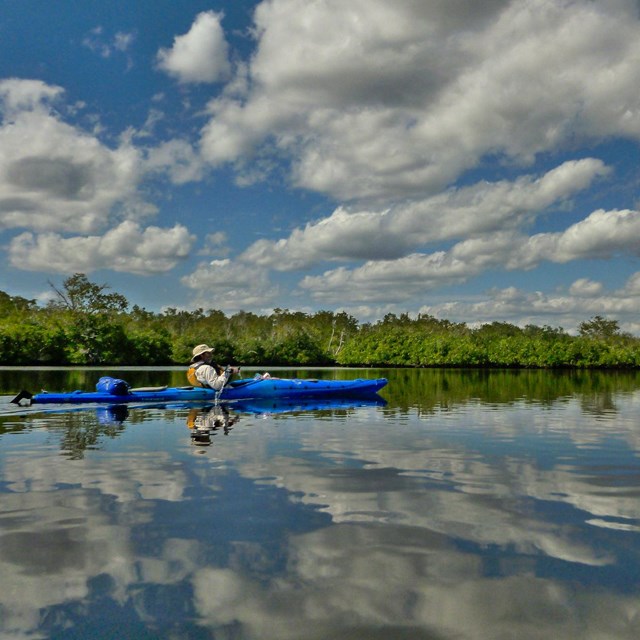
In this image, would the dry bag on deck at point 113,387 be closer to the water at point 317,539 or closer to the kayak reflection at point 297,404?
the kayak reflection at point 297,404

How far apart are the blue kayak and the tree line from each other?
57.9 metres

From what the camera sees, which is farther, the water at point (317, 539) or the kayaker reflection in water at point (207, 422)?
the kayaker reflection in water at point (207, 422)

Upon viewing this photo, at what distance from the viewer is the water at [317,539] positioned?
15.3 feet

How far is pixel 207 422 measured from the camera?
1658cm

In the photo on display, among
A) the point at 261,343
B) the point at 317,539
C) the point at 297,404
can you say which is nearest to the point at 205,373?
the point at 297,404

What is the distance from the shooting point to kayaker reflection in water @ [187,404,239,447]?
13620 mm

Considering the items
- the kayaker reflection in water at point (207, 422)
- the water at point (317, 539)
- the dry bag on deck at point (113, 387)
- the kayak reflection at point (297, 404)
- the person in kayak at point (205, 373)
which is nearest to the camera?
the water at point (317, 539)

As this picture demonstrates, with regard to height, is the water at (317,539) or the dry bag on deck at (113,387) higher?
the dry bag on deck at (113,387)

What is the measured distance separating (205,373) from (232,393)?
64.7 inches

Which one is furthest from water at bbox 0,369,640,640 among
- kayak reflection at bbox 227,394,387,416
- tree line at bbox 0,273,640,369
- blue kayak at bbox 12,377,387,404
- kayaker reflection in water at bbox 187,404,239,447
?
tree line at bbox 0,273,640,369

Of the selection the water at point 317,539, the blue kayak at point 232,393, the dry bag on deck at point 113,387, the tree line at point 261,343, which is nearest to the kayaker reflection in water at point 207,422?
the water at point 317,539

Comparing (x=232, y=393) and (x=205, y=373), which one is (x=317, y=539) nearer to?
(x=205, y=373)

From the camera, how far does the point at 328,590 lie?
16.9 feet

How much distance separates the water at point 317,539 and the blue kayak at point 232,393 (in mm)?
6664
